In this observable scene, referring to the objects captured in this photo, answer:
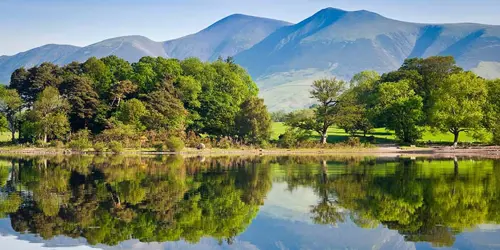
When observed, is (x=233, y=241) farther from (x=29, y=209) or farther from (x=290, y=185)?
(x=290, y=185)

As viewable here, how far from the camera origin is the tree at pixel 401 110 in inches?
3361

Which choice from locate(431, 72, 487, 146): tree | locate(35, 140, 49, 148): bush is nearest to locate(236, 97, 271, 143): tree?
locate(431, 72, 487, 146): tree

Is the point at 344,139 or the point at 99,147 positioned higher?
the point at 344,139

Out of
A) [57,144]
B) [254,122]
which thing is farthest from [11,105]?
[254,122]

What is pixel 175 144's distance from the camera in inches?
2911

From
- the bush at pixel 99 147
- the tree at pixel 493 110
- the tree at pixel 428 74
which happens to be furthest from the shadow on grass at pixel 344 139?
the bush at pixel 99 147

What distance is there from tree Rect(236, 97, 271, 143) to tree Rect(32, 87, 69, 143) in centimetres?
2424

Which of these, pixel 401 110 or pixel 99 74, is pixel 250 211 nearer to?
pixel 401 110

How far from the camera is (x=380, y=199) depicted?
28312 millimetres

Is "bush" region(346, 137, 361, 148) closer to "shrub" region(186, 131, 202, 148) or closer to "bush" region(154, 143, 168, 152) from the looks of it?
"shrub" region(186, 131, 202, 148)

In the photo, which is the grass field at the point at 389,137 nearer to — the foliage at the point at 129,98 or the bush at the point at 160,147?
the foliage at the point at 129,98

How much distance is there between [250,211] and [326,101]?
63507 mm

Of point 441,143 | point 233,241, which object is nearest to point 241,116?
point 441,143

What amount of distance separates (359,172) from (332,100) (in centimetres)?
4602
